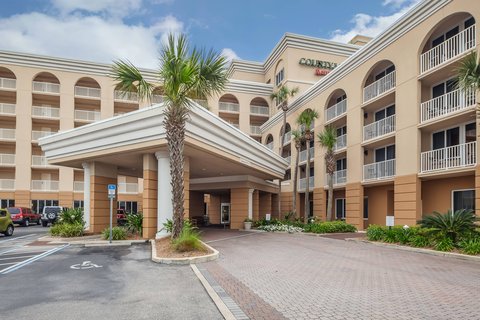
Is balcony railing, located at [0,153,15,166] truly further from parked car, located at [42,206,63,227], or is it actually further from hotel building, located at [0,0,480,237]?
parked car, located at [42,206,63,227]

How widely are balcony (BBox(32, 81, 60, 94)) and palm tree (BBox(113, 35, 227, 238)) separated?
1249 inches

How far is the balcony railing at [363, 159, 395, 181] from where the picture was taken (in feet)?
71.9

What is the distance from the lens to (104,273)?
9836 millimetres

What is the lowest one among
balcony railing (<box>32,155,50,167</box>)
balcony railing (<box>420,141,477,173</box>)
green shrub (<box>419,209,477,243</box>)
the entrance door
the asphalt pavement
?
the entrance door

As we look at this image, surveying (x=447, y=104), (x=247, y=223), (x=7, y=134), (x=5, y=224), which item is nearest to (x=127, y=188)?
(x=7, y=134)

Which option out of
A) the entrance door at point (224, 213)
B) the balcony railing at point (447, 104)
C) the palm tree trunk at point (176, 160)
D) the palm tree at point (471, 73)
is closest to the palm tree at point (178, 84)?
the palm tree trunk at point (176, 160)

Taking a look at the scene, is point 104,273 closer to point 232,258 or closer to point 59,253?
point 232,258

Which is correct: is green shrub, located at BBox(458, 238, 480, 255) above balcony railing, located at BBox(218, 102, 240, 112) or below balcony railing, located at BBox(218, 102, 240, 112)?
below

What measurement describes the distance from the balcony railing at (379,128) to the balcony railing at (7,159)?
36519mm

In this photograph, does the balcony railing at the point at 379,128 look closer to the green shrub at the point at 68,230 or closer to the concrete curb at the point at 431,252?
the concrete curb at the point at 431,252

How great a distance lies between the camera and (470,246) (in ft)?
40.1

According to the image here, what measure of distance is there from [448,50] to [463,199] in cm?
751

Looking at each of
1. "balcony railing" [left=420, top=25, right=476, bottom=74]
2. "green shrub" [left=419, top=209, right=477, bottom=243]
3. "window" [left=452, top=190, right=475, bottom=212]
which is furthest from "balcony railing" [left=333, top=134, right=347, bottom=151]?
"green shrub" [left=419, top=209, right=477, bottom=243]

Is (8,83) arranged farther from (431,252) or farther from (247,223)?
(431,252)
